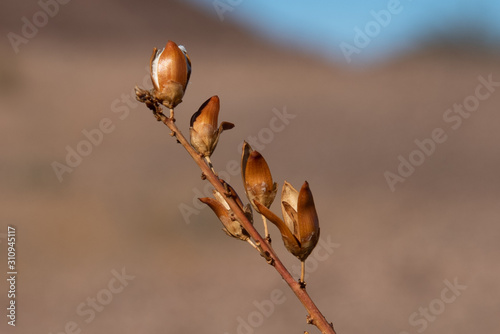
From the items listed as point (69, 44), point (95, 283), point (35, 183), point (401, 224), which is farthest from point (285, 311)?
point (69, 44)

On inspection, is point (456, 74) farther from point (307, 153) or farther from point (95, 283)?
point (95, 283)

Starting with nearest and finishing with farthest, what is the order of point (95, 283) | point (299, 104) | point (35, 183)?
point (95, 283), point (35, 183), point (299, 104)
